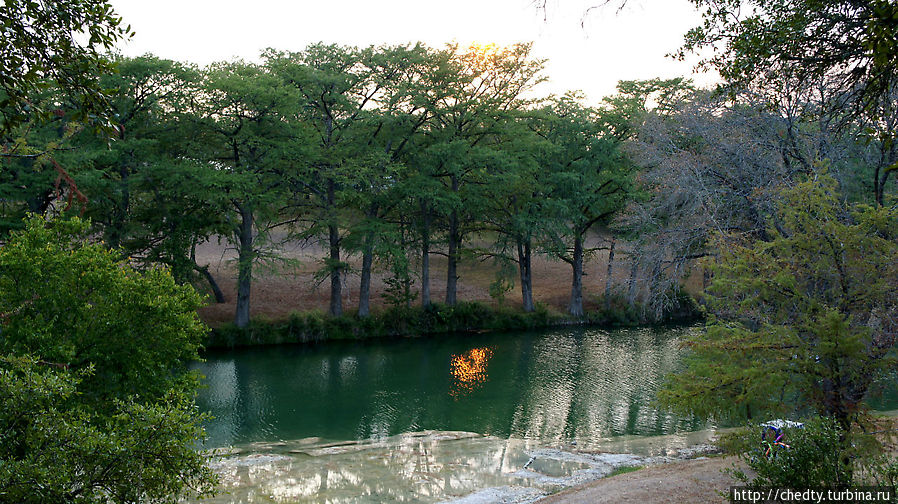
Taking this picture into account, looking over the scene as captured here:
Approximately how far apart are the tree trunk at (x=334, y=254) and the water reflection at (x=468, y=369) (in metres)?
7.13

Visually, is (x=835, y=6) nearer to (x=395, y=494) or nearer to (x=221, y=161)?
(x=395, y=494)

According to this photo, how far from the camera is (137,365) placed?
495 inches

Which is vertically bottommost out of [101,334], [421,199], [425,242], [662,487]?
[662,487]

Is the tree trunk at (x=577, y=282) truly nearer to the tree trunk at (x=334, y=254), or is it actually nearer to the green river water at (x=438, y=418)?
the green river water at (x=438, y=418)

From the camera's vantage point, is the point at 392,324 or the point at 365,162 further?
the point at 392,324

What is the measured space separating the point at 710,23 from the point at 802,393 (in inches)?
258

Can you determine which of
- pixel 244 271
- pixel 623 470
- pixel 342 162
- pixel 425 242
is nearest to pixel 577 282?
pixel 425 242

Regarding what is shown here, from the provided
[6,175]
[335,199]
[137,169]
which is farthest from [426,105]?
[6,175]

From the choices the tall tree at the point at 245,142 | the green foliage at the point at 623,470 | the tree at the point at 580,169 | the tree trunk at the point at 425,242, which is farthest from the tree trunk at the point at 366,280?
the green foliage at the point at 623,470

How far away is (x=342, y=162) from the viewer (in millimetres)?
32031

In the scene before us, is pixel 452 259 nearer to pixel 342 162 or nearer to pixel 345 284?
pixel 345 284

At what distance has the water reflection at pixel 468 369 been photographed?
2378 centimetres

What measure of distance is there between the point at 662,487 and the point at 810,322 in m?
3.72

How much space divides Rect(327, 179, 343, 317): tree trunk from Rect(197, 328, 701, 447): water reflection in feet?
8.18
